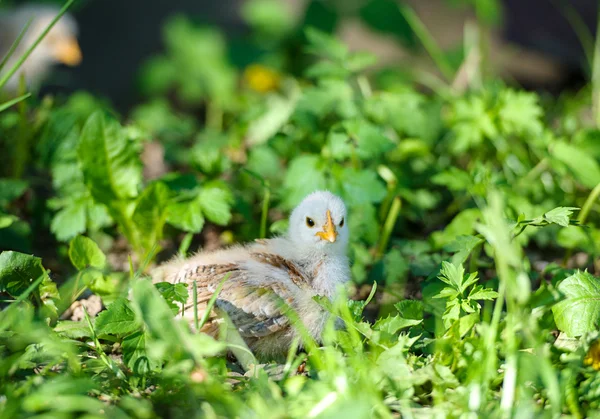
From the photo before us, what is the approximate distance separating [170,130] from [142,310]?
2.45 m

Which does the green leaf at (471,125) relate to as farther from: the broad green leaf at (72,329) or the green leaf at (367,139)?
the broad green leaf at (72,329)

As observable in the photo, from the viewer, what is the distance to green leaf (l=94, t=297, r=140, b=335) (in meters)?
2.43

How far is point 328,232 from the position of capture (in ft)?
9.02

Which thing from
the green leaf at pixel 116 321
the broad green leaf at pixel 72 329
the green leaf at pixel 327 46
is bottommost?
the broad green leaf at pixel 72 329

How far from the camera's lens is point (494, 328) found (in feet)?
7.21

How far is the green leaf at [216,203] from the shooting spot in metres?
3.06

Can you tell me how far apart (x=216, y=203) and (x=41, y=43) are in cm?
325

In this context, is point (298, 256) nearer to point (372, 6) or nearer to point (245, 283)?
point (245, 283)

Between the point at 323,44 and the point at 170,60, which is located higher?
the point at 323,44

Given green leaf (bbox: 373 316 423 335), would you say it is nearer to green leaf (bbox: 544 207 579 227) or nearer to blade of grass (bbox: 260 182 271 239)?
green leaf (bbox: 544 207 579 227)

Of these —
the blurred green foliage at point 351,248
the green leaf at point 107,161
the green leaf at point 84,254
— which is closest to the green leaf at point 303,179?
the blurred green foliage at point 351,248

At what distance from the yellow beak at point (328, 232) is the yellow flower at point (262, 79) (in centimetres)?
280

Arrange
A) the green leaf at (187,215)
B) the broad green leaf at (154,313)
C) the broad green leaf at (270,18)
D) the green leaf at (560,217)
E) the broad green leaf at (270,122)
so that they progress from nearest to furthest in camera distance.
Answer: the broad green leaf at (154,313) < the green leaf at (560,217) < the green leaf at (187,215) < the broad green leaf at (270,122) < the broad green leaf at (270,18)

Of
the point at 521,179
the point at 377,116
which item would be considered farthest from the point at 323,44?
the point at 521,179
